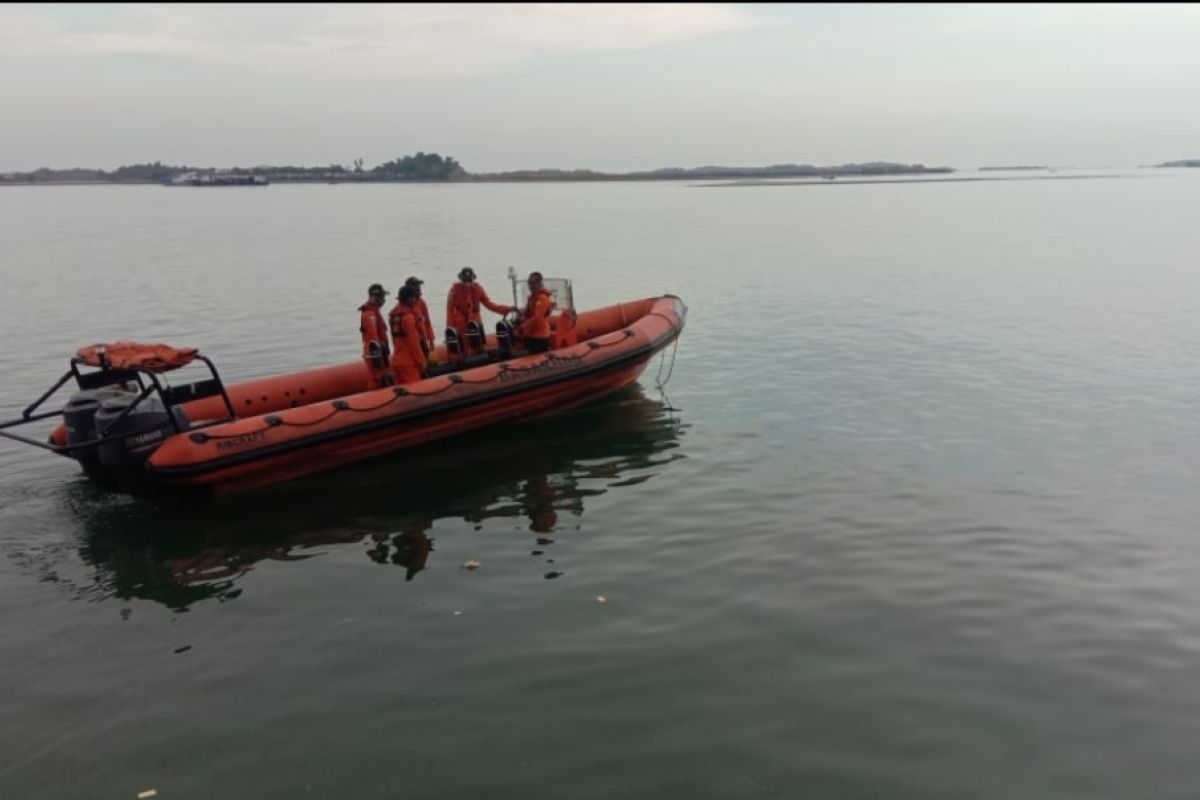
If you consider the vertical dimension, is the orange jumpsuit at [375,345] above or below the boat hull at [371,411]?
above

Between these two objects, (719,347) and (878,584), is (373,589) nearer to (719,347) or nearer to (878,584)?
(878,584)

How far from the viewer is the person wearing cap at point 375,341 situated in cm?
884

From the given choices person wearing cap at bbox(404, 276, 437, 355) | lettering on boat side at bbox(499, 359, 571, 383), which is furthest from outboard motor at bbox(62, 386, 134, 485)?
lettering on boat side at bbox(499, 359, 571, 383)

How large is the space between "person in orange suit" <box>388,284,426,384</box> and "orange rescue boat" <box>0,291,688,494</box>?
257 millimetres

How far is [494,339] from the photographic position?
11.1m

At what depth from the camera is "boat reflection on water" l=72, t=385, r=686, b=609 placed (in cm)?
657

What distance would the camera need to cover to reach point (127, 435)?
23.9ft

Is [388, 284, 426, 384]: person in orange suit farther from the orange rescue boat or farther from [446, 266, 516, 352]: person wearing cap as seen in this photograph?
[446, 266, 516, 352]: person wearing cap

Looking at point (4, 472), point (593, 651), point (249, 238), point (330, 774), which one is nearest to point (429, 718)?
point (330, 774)

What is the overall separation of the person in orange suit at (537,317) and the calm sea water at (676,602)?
100cm

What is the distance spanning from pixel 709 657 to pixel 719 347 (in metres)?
9.65

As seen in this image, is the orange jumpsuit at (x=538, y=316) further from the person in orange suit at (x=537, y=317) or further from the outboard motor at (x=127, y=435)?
the outboard motor at (x=127, y=435)

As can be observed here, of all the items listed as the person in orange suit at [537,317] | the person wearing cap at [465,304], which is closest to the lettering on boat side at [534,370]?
the person in orange suit at [537,317]

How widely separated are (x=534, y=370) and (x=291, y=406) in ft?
8.68
